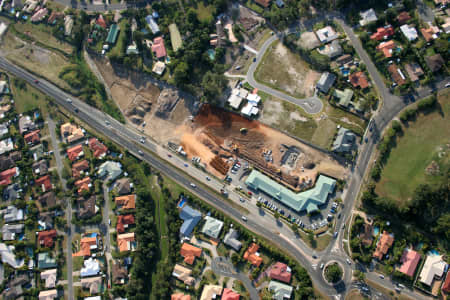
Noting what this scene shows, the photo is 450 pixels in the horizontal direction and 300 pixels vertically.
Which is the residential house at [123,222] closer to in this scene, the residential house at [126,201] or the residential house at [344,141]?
the residential house at [126,201]

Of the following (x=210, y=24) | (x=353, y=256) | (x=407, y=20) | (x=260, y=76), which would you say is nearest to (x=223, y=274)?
(x=353, y=256)

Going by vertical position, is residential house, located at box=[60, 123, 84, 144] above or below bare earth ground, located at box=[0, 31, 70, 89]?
below

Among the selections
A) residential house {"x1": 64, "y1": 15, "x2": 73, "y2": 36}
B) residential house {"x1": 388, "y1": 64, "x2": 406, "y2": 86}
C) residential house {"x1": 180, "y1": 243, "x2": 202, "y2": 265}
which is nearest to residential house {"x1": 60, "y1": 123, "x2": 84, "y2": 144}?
residential house {"x1": 64, "y1": 15, "x2": 73, "y2": 36}

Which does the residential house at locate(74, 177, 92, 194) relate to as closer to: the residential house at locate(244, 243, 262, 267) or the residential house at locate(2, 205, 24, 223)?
the residential house at locate(2, 205, 24, 223)

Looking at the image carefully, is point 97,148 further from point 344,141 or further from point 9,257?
point 344,141

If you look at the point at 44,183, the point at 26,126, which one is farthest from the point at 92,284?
the point at 26,126

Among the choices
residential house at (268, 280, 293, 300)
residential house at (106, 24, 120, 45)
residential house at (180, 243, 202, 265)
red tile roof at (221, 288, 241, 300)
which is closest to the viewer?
residential house at (268, 280, 293, 300)

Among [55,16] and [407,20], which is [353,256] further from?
[55,16]

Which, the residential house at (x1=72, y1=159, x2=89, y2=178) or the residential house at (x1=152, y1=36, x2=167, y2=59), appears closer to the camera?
the residential house at (x1=72, y1=159, x2=89, y2=178)
